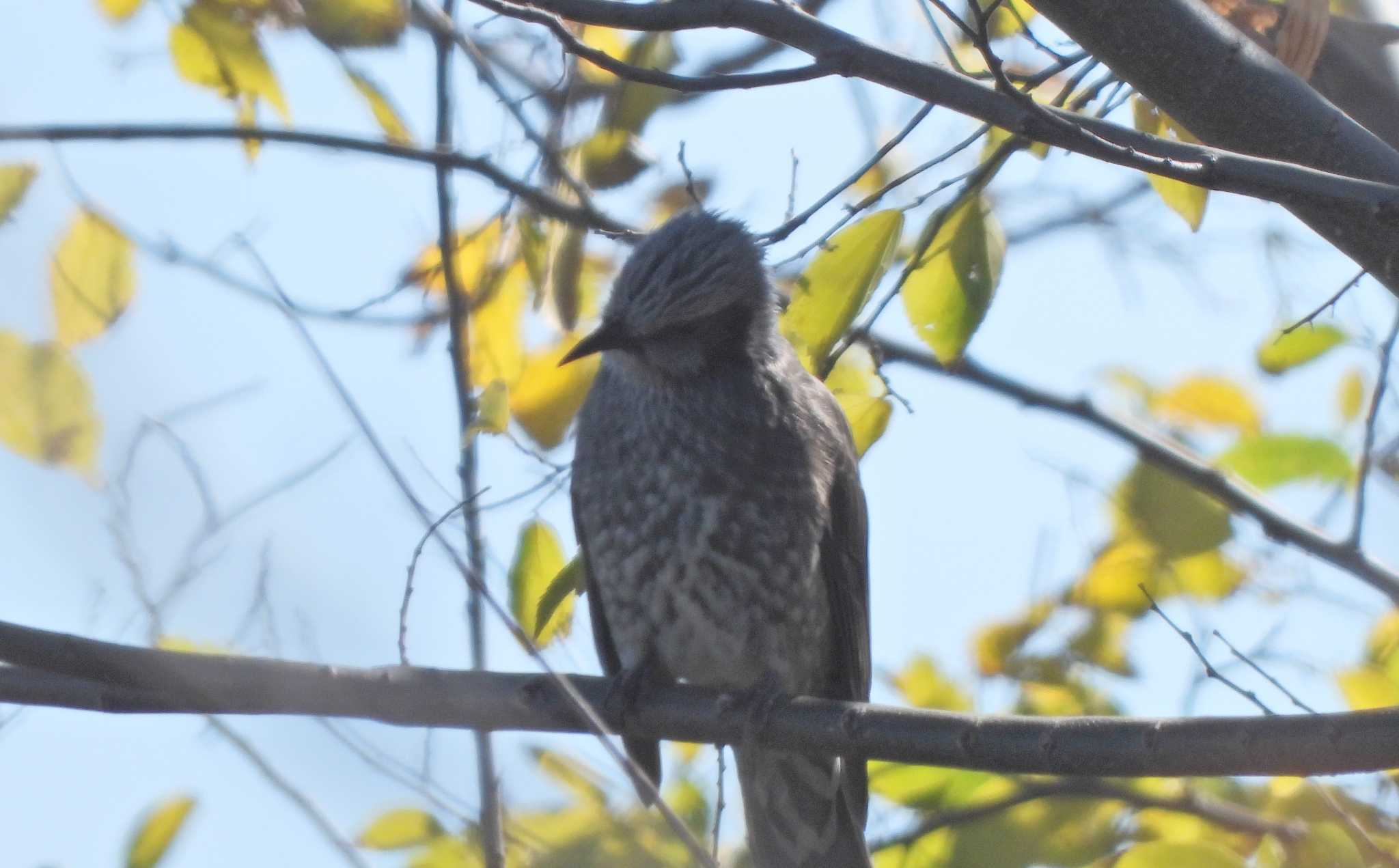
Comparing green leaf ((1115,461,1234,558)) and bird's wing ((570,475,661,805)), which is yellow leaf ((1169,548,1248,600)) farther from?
bird's wing ((570,475,661,805))

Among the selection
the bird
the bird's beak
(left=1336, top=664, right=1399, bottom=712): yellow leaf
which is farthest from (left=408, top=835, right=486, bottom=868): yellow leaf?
(left=1336, top=664, right=1399, bottom=712): yellow leaf

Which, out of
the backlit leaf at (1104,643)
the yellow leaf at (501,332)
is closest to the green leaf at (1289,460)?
the backlit leaf at (1104,643)

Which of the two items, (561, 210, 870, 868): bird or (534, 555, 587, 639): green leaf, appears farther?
(561, 210, 870, 868): bird

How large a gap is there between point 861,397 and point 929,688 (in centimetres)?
113

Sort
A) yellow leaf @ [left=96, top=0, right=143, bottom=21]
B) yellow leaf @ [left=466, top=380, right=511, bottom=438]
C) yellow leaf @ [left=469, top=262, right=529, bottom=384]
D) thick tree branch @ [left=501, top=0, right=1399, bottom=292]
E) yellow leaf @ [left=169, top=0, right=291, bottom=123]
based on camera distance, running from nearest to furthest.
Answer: thick tree branch @ [left=501, top=0, right=1399, bottom=292] → yellow leaf @ [left=466, top=380, right=511, bottom=438] → yellow leaf @ [left=169, top=0, right=291, bottom=123] → yellow leaf @ [left=96, top=0, right=143, bottom=21] → yellow leaf @ [left=469, top=262, right=529, bottom=384]

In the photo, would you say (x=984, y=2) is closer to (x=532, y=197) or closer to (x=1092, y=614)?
(x=532, y=197)

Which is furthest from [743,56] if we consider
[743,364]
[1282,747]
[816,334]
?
[1282,747]

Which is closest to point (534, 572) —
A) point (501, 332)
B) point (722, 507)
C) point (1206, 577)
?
point (501, 332)

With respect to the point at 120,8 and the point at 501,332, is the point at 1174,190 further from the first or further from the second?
the point at 120,8

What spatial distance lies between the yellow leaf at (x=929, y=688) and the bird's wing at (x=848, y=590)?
0.19 m

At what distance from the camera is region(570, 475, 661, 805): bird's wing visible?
13.6ft

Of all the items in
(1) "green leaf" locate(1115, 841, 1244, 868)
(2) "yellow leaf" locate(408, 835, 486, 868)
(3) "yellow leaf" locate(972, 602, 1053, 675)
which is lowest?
(1) "green leaf" locate(1115, 841, 1244, 868)

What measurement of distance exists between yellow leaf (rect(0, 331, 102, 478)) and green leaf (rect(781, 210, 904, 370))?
1.40 meters

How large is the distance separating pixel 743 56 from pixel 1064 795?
3.46 meters
